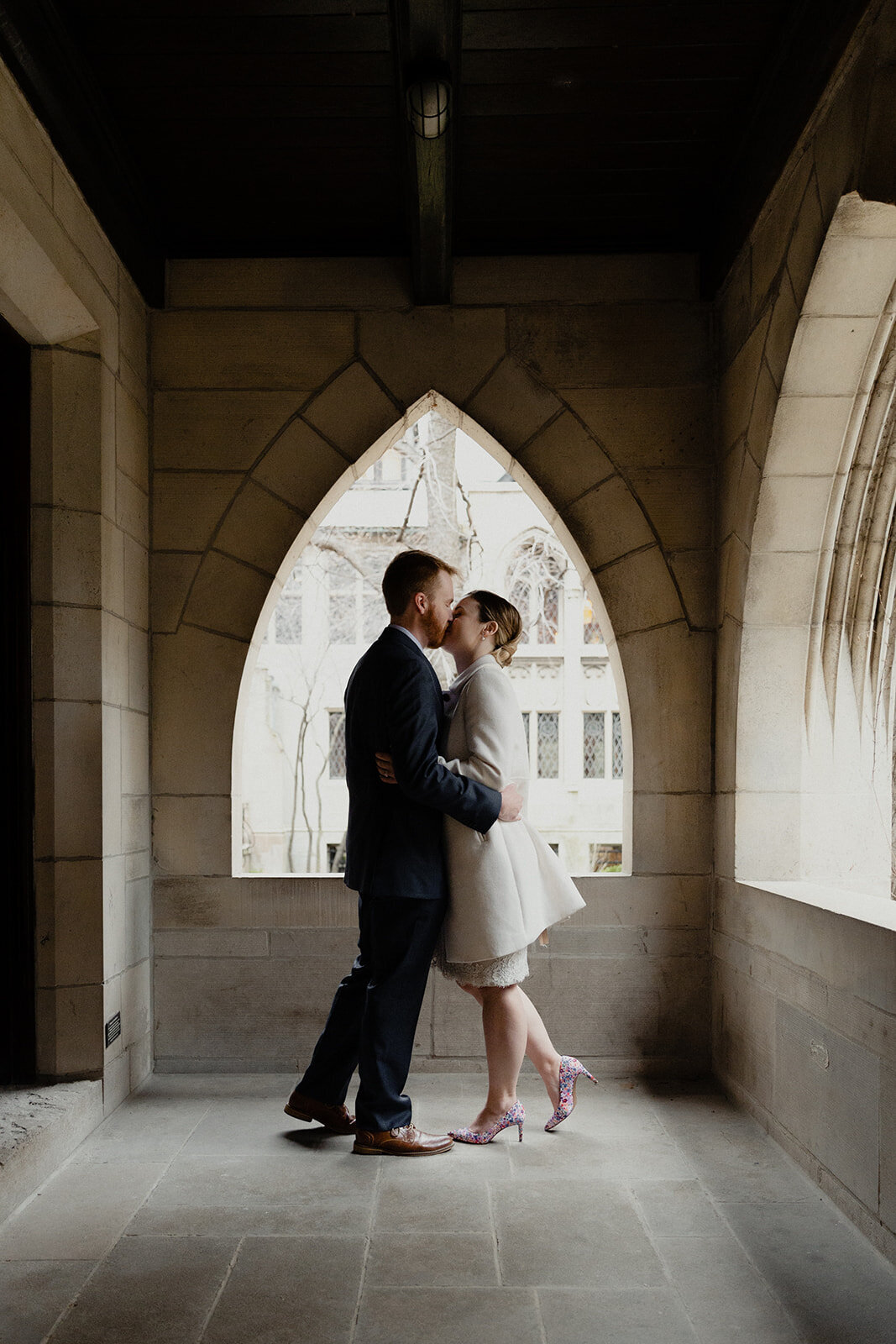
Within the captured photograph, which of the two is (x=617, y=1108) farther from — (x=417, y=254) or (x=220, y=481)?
(x=417, y=254)

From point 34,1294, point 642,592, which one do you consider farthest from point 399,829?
point 642,592

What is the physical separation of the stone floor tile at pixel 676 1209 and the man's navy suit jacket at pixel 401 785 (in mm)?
877

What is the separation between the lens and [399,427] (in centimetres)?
396

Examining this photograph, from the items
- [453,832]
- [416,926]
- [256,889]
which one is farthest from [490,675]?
[256,889]

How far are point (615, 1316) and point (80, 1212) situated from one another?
4.13 feet

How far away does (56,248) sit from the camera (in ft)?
9.61

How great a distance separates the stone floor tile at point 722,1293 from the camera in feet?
6.62

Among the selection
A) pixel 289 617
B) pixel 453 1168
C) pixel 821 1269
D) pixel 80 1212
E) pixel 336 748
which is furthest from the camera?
pixel 336 748

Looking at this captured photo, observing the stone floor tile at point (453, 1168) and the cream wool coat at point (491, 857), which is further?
the cream wool coat at point (491, 857)

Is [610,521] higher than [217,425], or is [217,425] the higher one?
[217,425]

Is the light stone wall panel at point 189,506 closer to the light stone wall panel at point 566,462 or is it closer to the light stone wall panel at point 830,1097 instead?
the light stone wall panel at point 566,462

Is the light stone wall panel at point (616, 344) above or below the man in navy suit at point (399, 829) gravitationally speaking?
above

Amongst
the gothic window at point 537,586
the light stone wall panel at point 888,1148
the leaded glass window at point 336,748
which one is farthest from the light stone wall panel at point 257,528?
the leaded glass window at point 336,748

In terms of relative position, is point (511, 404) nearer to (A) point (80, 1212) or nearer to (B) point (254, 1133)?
(B) point (254, 1133)
